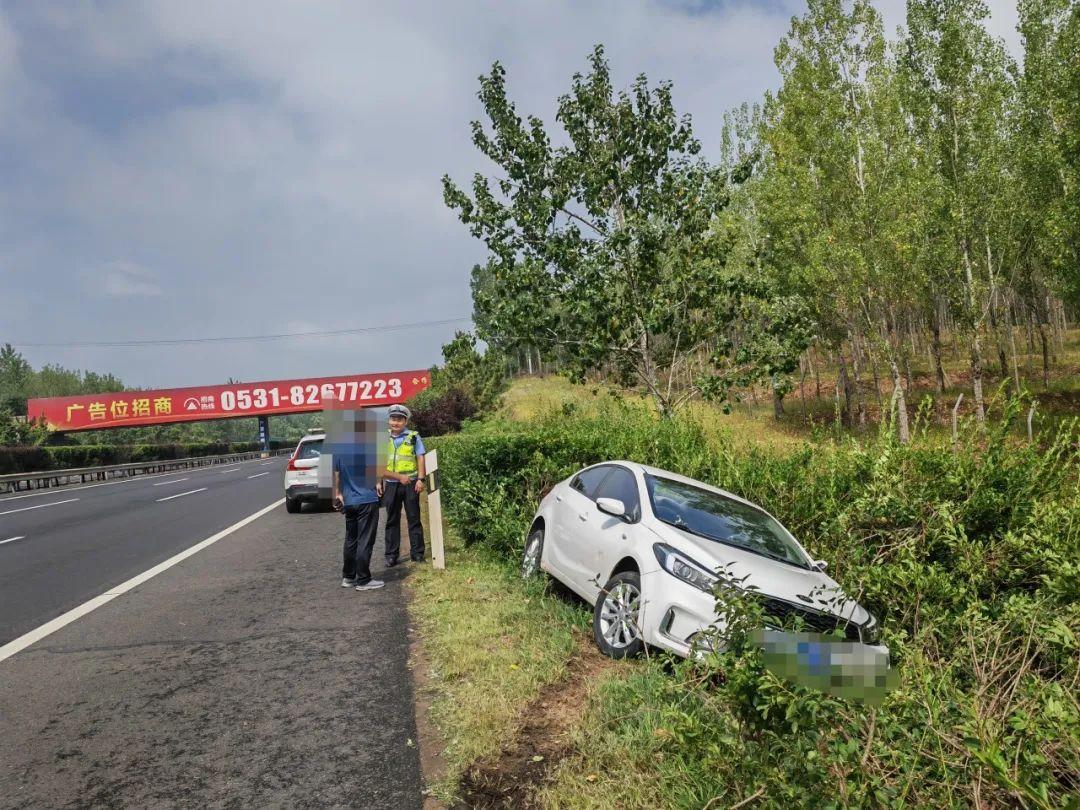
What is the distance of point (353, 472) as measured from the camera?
8.11 m

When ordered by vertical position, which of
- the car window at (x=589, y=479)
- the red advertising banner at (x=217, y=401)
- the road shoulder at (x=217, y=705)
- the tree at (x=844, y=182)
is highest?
the tree at (x=844, y=182)

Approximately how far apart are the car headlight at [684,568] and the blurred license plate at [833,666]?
94.6 inches

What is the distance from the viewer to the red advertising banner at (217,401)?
53844mm

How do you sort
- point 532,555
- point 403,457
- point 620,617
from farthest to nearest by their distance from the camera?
point 403,457
point 532,555
point 620,617

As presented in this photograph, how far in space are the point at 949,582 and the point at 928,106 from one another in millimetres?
23119

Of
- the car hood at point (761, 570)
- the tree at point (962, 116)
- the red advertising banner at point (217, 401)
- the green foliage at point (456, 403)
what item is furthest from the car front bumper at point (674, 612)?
the red advertising banner at point (217, 401)

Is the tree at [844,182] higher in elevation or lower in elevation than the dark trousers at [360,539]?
higher

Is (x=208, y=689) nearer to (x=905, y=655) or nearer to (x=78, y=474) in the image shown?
(x=905, y=655)

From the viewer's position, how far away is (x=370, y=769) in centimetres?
378

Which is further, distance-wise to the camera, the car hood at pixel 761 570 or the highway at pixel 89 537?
the highway at pixel 89 537

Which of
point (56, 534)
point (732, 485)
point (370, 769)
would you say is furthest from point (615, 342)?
point (56, 534)

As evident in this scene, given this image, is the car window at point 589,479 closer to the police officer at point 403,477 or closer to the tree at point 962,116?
the police officer at point 403,477

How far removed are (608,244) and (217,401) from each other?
5346 centimetres

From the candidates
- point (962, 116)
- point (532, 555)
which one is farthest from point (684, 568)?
point (962, 116)
